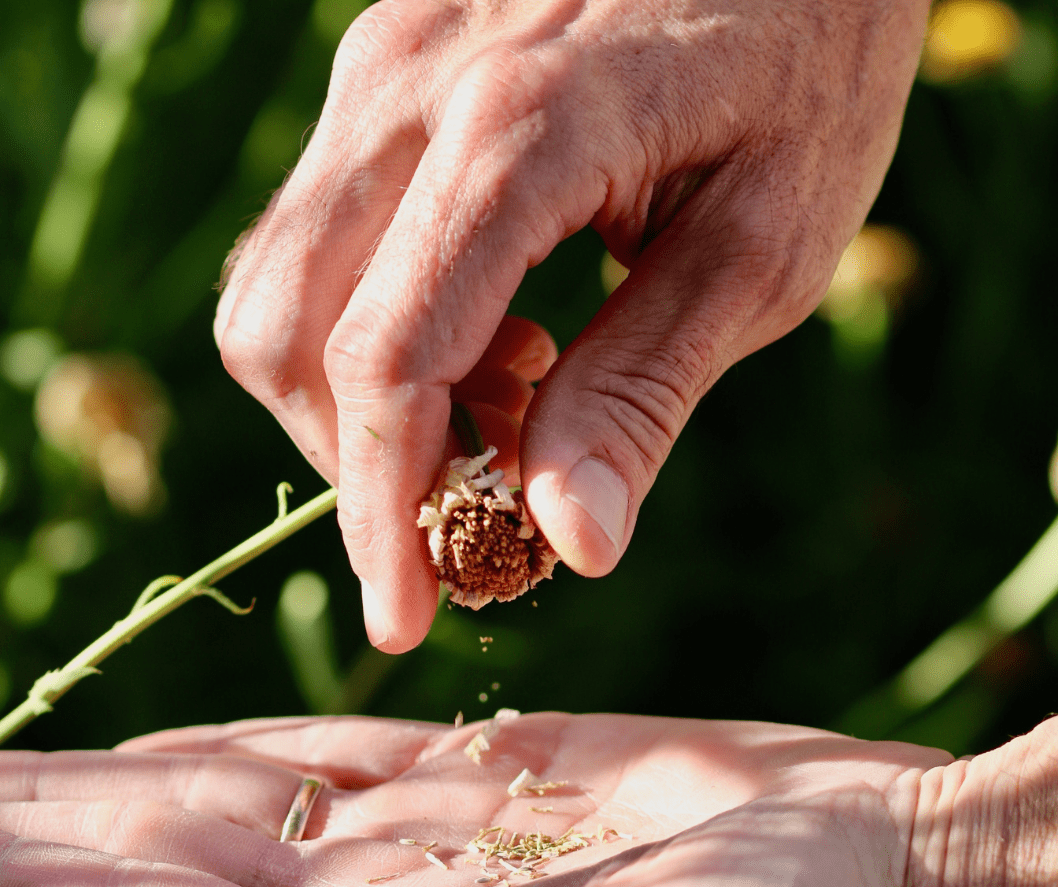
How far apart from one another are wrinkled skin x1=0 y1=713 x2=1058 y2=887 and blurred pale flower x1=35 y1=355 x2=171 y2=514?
438 millimetres

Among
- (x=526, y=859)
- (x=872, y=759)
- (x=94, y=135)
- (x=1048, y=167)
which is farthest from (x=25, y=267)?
(x=1048, y=167)

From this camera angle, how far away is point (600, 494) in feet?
2.31

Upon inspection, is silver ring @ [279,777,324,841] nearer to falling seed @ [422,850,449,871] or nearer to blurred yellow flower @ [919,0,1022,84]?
falling seed @ [422,850,449,871]

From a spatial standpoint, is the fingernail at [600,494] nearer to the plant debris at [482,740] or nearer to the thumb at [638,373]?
the thumb at [638,373]

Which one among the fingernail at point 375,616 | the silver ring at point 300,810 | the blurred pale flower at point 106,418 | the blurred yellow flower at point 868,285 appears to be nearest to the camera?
the fingernail at point 375,616

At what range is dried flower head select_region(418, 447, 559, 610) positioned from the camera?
763mm

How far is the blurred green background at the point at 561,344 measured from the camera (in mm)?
1479

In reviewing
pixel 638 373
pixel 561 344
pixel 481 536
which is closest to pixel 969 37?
pixel 561 344

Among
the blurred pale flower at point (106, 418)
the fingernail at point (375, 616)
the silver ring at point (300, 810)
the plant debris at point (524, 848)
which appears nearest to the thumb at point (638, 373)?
the fingernail at point (375, 616)

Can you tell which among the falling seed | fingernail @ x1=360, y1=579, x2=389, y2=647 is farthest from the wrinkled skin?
fingernail @ x1=360, y1=579, x2=389, y2=647

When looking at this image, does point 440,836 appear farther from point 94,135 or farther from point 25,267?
point 25,267

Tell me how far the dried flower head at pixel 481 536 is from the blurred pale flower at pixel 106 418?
774mm

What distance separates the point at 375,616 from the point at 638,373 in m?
0.29

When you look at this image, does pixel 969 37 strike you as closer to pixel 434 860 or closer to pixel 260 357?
pixel 260 357
